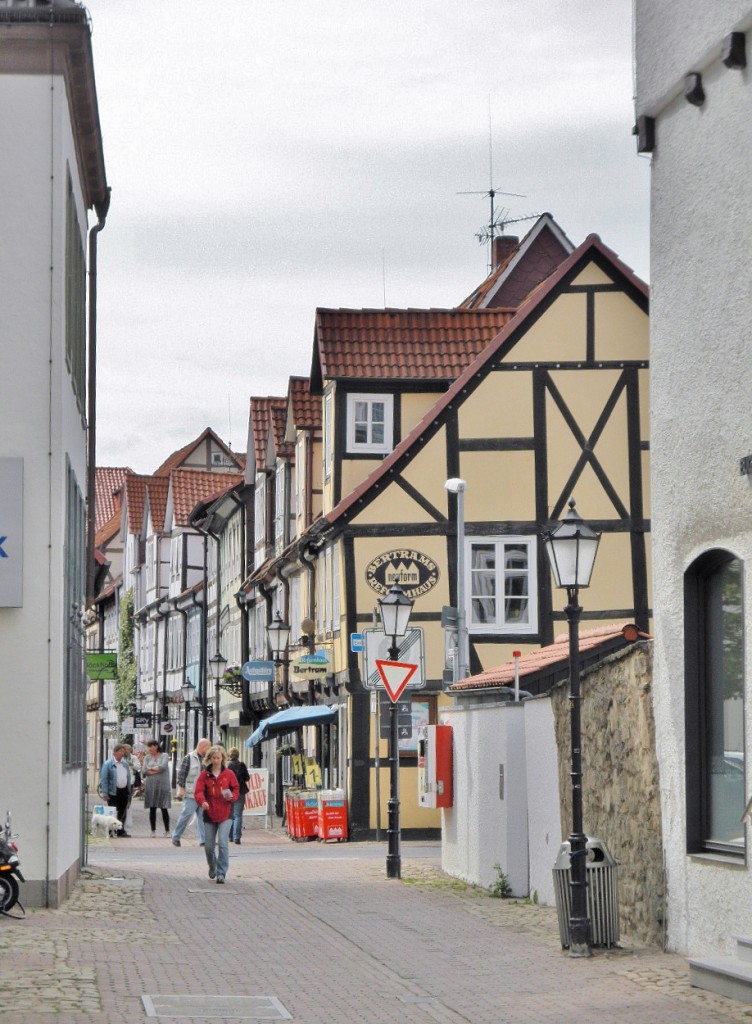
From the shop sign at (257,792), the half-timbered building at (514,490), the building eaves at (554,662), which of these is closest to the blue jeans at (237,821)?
the half-timbered building at (514,490)

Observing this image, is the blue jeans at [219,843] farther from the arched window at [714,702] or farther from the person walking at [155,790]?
the person walking at [155,790]

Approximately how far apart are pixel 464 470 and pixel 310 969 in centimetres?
2157

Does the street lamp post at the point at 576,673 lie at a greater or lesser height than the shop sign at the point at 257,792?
greater

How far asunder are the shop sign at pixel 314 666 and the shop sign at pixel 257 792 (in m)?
3.19

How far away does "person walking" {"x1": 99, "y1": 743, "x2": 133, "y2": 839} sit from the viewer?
3288 centimetres

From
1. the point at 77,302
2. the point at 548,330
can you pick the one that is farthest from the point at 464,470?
the point at 77,302

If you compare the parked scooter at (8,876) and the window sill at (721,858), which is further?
the parked scooter at (8,876)

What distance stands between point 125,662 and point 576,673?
6821 centimetres

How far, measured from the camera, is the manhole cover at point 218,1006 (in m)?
11.0

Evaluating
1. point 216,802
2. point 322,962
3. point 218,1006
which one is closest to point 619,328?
point 216,802

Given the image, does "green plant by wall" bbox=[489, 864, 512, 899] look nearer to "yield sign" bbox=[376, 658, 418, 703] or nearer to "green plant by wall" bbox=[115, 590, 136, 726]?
"yield sign" bbox=[376, 658, 418, 703]

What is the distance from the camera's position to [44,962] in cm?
1300

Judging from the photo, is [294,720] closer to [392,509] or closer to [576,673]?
[392,509]

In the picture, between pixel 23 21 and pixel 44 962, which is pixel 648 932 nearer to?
pixel 44 962
